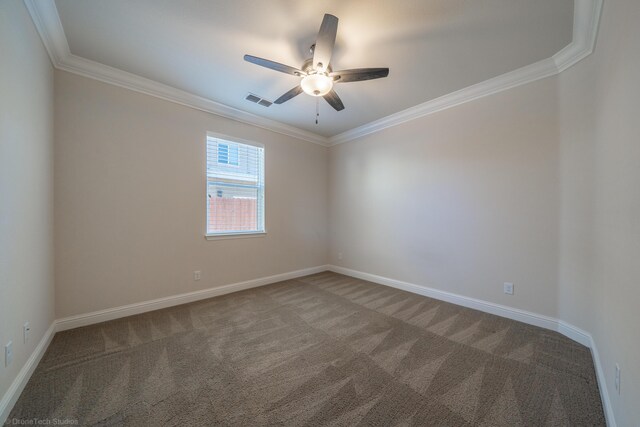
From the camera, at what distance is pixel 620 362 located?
1.19m

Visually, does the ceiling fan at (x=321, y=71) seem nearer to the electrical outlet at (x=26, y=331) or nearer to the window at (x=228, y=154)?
the window at (x=228, y=154)

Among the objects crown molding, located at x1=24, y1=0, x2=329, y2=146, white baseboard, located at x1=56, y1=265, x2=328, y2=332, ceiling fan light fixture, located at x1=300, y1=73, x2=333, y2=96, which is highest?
crown molding, located at x1=24, y1=0, x2=329, y2=146

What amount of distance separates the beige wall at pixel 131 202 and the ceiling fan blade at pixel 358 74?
2.06 m

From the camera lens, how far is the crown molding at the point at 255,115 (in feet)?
5.75

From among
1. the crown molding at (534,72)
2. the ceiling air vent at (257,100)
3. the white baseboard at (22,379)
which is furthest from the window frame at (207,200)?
the crown molding at (534,72)

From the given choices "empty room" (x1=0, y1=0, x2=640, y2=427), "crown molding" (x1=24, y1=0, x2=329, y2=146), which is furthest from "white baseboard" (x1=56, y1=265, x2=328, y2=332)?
"crown molding" (x1=24, y1=0, x2=329, y2=146)

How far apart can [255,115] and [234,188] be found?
3.95 feet

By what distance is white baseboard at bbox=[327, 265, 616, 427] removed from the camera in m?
1.49

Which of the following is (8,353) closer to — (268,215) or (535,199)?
(268,215)

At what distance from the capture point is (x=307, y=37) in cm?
201

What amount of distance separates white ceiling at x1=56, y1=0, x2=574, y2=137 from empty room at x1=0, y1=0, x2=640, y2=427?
20mm

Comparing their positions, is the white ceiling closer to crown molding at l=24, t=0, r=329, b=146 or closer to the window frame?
crown molding at l=24, t=0, r=329, b=146

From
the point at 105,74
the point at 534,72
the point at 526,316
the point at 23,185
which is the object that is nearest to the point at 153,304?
the point at 23,185


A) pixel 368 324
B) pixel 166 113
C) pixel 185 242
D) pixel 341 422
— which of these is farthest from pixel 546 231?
pixel 166 113
